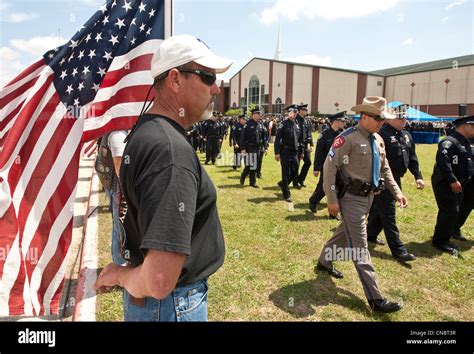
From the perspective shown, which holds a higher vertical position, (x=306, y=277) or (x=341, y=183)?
(x=341, y=183)

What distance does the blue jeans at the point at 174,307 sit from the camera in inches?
58.6

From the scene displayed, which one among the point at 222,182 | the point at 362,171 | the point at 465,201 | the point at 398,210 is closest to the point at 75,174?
the point at 362,171

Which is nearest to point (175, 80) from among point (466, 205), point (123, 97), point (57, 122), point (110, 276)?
point (110, 276)

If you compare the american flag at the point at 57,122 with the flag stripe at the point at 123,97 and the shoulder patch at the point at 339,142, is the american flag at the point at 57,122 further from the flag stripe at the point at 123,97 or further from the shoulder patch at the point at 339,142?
the shoulder patch at the point at 339,142

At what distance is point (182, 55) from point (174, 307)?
1.10m

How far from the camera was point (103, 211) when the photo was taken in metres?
6.88

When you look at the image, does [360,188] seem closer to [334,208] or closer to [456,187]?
[334,208]

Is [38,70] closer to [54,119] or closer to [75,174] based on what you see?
[54,119]

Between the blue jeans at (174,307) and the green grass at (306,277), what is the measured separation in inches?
80.5

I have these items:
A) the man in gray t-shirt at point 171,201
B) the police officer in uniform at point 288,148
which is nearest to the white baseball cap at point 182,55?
the man in gray t-shirt at point 171,201

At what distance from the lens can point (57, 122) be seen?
9.12 ft

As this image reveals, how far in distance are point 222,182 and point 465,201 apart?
22.0ft

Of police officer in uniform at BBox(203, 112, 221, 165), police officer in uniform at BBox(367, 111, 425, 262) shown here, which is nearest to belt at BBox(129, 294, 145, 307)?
police officer in uniform at BBox(367, 111, 425, 262)

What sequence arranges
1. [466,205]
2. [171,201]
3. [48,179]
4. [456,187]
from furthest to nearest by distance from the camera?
1. [466,205]
2. [456,187]
3. [48,179]
4. [171,201]
